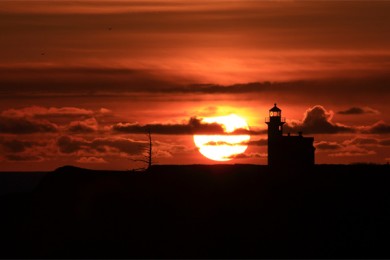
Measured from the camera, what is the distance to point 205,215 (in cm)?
5966

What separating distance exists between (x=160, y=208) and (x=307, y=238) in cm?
967

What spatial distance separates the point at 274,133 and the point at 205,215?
708 inches

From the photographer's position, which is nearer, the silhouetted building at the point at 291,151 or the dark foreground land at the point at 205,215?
the dark foreground land at the point at 205,215

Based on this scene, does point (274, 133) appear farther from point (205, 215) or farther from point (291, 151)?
point (205, 215)

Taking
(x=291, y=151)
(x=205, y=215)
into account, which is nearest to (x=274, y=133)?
(x=291, y=151)

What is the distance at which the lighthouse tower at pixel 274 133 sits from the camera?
74875mm

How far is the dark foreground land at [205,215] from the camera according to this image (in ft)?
185

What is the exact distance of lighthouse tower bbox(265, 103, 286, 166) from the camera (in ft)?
246

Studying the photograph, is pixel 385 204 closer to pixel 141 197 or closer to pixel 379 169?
pixel 379 169

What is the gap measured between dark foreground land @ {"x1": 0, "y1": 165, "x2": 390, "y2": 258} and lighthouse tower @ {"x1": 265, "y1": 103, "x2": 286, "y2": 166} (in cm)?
700

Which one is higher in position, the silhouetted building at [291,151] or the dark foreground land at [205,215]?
the silhouetted building at [291,151]

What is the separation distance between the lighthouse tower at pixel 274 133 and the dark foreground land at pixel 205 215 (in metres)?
7.00

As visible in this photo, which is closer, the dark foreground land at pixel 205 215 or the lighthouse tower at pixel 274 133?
the dark foreground land at pixel 205 215

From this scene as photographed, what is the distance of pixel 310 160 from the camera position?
247ft
